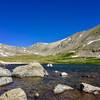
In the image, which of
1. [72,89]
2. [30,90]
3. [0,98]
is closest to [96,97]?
[72,89]

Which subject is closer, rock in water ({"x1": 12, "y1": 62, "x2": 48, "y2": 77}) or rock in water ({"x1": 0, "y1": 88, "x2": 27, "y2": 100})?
rock in water ({"x1": 0, "y1": 88, "x2": 27, "y2": 100})

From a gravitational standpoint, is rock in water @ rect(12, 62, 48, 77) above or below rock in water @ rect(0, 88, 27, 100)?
above

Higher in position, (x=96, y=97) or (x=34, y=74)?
(x=34, y=74)

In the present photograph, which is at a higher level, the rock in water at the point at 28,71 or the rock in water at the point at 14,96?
the rock in water at the point at 28,71

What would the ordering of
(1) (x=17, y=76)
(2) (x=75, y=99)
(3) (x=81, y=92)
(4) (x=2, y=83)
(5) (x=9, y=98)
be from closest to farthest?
(5) (x=9, y=98) < (2) (x=75, y=99) < (3) (x=81, y=92) < (4) (x=2, y=83) < (1) (x=17, y=76)

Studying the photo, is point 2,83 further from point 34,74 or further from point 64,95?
point 34,74

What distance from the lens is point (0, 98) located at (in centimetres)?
3775

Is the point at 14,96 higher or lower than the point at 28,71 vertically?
lower

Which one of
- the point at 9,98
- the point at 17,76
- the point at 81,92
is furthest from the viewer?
the point at 17,76

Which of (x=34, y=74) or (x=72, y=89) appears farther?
(x=34, y=74)

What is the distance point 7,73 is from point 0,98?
35110mm

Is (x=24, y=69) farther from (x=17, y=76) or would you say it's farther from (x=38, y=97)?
(x=38, y=97)

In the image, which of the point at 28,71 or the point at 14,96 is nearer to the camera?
the point at 14,96

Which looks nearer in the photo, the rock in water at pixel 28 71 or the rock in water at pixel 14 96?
the rock in water at pixel 14 96
